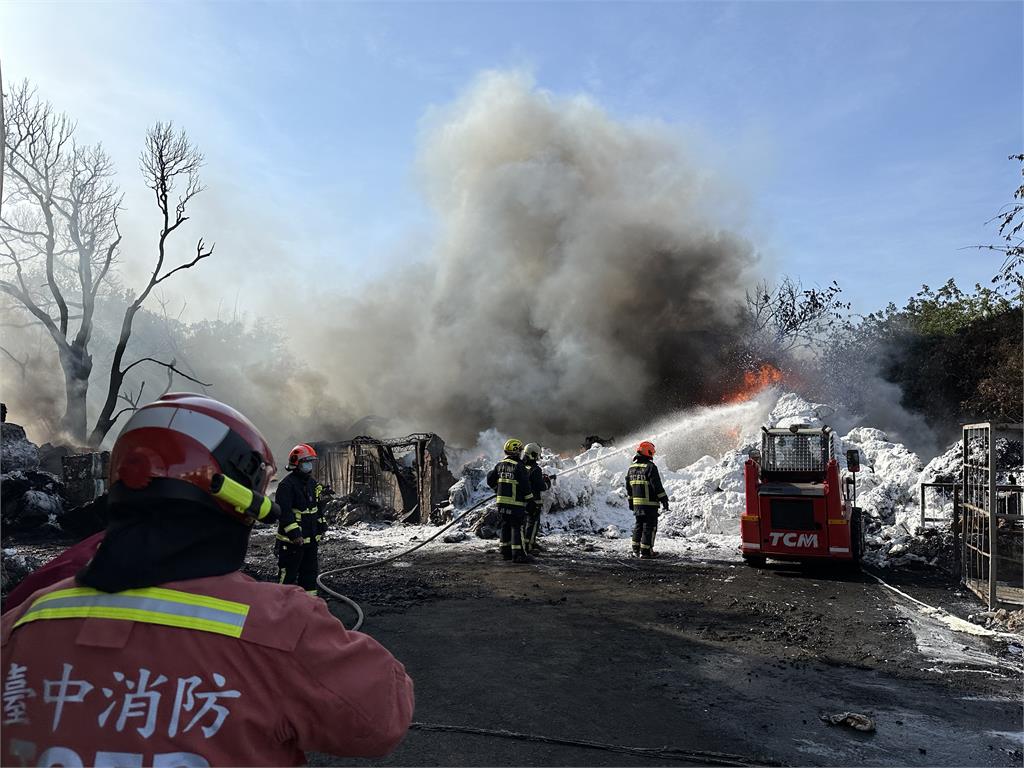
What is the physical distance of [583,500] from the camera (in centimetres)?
1522

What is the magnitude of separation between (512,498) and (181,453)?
9424 mm

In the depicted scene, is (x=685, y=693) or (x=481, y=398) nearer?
(x=685, y=693)

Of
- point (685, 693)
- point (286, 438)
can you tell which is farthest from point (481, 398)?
point (685, 693)

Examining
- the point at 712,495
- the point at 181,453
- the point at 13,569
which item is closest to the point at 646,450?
the point at 712,495

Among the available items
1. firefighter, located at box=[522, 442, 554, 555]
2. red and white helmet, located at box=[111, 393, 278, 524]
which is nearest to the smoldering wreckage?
firefighter, located at box=[522, 442, 554, 555]

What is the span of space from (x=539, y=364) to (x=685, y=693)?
24.8 meters

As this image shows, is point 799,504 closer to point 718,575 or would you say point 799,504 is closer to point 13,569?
point 718,575

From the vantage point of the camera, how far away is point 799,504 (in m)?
10.1

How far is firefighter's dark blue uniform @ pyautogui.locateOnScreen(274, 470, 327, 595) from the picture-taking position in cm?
750

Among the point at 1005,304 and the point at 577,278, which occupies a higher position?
the point at 577,278

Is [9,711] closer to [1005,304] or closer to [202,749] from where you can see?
[202,749]

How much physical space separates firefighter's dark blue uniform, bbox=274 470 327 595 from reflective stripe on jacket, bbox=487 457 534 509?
343 cm

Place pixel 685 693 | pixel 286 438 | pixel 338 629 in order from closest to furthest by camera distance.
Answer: pixel 338 629
pixel 685 693
pixel 286 438

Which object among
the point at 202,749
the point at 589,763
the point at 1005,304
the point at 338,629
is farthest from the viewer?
the point at 1005,304
